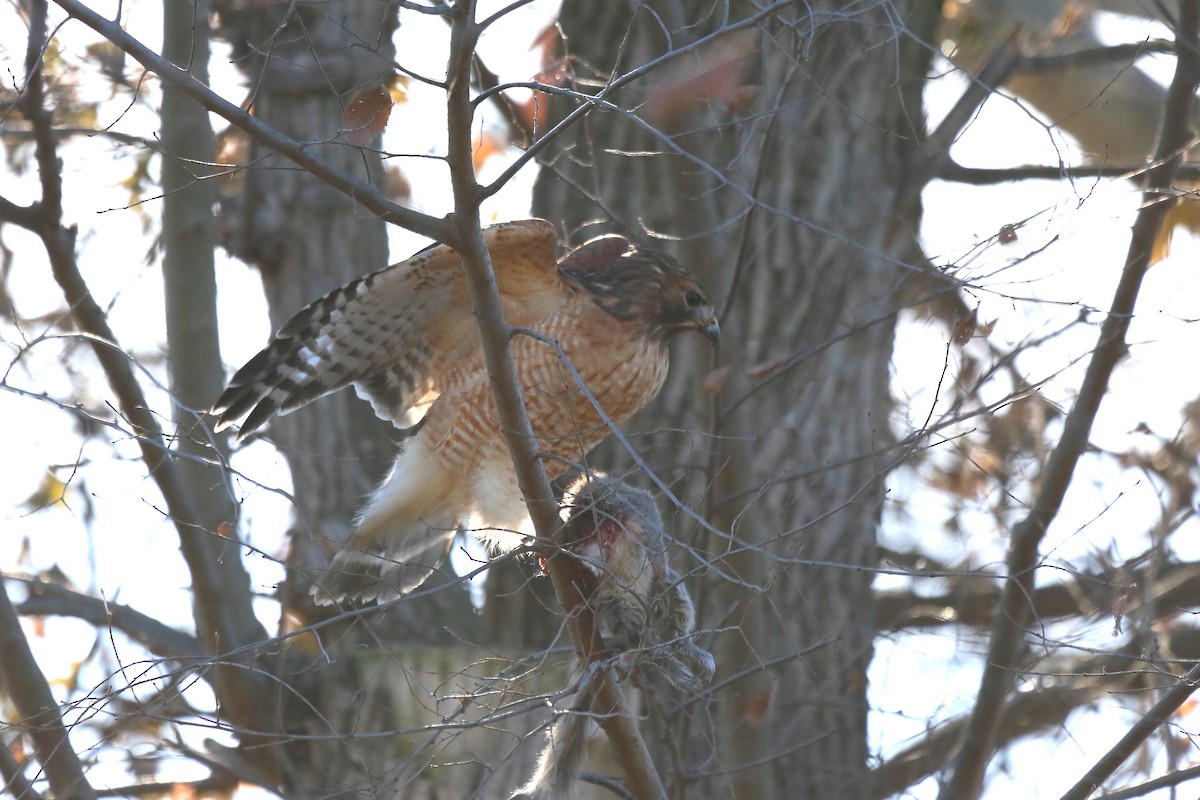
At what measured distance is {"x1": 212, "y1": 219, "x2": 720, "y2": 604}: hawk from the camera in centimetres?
425

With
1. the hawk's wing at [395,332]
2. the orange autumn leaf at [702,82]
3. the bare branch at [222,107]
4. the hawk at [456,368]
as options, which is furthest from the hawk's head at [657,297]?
the bare branch at [222,107]

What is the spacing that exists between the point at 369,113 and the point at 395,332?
67.6 inches

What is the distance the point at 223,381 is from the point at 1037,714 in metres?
3.41

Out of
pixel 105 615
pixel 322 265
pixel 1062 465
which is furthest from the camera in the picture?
pixel 322 265

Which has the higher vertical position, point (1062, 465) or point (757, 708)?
point (1062, 465)

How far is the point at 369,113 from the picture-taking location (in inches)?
115

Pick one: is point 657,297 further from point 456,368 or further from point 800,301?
point 800,301

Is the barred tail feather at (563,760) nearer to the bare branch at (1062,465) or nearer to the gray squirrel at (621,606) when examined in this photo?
the gray squirrel at (621,606)

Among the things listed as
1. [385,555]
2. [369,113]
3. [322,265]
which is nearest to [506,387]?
[369,113]

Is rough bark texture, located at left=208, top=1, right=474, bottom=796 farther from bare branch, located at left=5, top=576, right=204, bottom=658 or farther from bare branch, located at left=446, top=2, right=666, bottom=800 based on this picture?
bare branch, located at left=446, top=2, right=666, bottom=800

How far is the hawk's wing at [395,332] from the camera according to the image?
411 cm

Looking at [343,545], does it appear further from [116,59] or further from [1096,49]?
[1096,49]

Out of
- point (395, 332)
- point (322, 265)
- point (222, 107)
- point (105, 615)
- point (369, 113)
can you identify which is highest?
point (322, 265)

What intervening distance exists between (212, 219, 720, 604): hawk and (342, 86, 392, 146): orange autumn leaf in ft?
3.85
